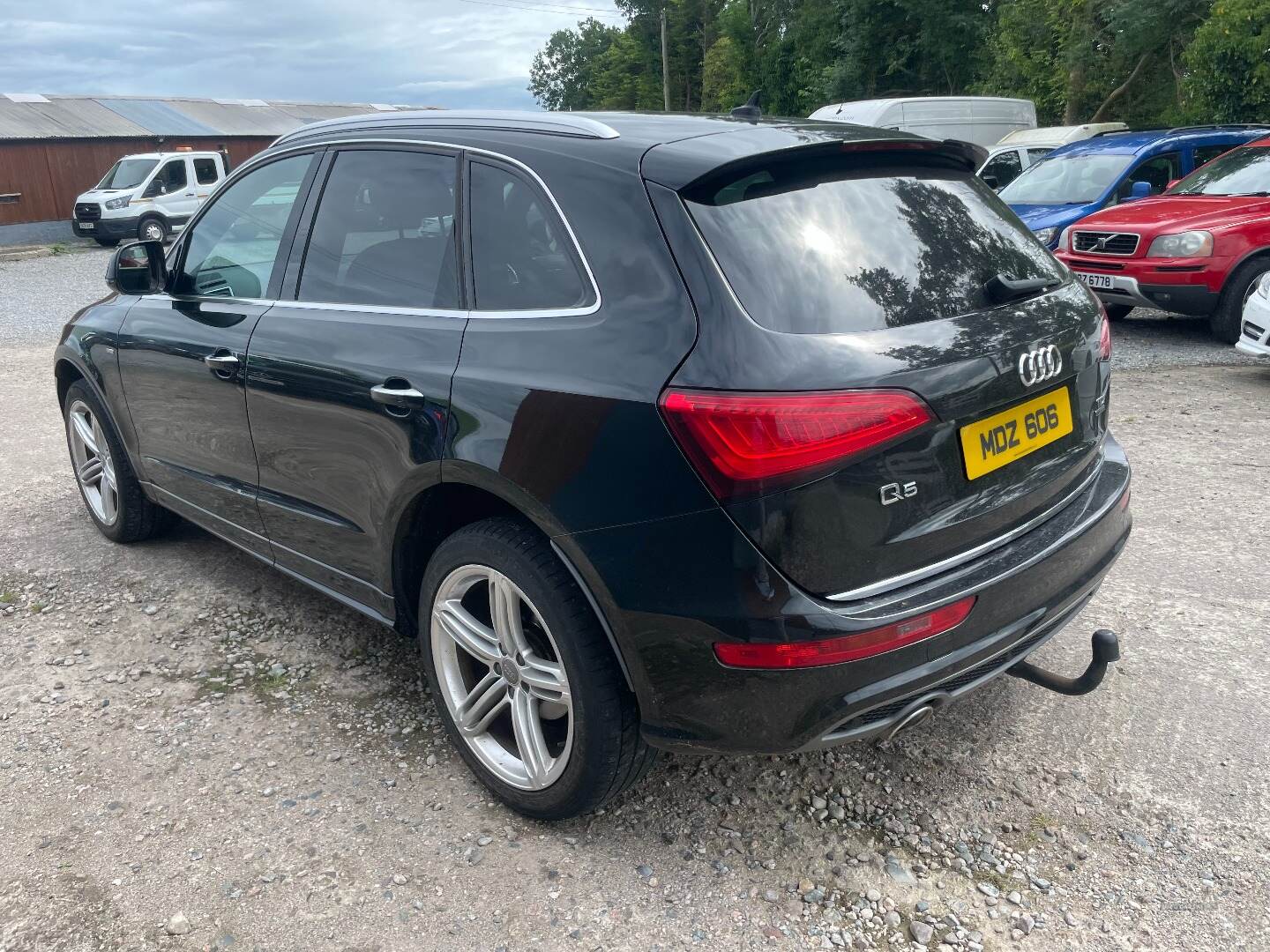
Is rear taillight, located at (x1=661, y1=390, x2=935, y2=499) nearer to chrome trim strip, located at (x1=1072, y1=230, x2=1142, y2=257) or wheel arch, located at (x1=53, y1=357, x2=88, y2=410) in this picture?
wheel arch, located at (x1=53, y1=357, x2=88, y2=410)

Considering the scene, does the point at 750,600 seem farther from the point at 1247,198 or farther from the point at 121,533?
the point at 1247,198

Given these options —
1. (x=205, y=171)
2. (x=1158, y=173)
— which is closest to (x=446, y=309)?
(x=1158, y=173)

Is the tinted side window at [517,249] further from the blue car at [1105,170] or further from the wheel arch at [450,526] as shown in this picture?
the blue car at [1105,170]

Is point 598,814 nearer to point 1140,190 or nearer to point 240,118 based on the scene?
point 1140,190

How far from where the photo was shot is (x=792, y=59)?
44469mm

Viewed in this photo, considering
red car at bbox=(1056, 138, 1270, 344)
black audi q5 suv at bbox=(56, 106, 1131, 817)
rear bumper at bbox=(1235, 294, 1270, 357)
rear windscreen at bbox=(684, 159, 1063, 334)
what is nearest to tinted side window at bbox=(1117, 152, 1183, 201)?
red car at bbox=(1056, 138, 1270, 344)

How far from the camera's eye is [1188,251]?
Result: 8.36 metres

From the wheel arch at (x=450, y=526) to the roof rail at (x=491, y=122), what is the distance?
0.91m

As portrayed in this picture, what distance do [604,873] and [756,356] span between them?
1324 millimetres

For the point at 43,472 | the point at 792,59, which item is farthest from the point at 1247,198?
the point at 792,59

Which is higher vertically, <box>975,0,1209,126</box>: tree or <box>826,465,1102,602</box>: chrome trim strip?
<box>975,0,1209,126</box>: tree

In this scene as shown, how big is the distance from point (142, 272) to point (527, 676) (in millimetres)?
2531

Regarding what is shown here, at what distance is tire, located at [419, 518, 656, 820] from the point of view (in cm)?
239

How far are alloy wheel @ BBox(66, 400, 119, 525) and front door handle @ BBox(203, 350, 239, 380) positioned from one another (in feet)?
4.47
